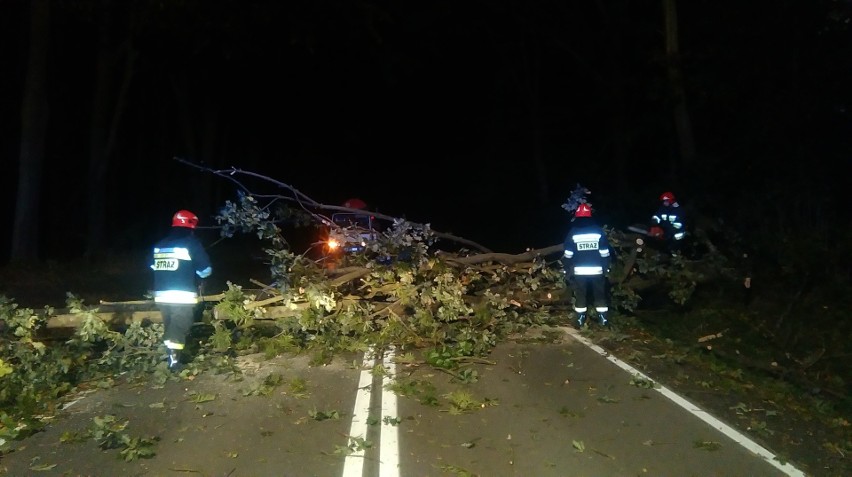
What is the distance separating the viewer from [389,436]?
19.4 feet

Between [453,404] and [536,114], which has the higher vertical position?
[536,114]

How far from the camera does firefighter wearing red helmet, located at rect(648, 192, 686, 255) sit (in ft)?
38.6

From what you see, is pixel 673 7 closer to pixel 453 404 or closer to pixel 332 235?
pixel 332 235

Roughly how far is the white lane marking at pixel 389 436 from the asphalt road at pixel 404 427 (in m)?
0.02

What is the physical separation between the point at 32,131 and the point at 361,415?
14.9 m

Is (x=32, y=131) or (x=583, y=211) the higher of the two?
(x=32, y=131)

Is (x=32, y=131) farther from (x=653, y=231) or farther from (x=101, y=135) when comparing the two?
(x=653, y=231)

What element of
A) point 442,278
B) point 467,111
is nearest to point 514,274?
point 442,278

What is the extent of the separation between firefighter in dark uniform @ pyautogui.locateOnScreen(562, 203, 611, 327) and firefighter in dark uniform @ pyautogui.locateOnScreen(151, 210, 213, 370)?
4.52 meters

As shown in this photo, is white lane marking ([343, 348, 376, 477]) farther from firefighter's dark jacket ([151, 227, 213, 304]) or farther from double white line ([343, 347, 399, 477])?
firefighter's dark jacket ([151, 227, 213, 304])

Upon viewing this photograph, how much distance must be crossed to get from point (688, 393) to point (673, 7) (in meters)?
13.2

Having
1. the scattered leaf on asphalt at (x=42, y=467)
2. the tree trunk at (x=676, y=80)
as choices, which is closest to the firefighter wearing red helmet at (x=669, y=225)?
the tree trunk at (x=676, y=80)

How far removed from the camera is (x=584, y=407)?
6680 mm

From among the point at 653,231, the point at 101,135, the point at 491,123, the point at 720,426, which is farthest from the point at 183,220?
the point at 491,123
